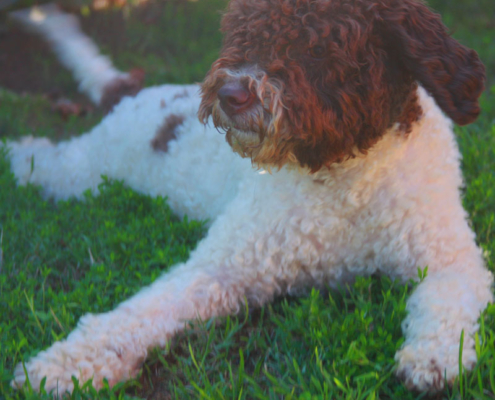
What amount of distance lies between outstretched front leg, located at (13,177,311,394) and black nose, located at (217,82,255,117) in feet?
2.37

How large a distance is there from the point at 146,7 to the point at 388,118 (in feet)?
21.1

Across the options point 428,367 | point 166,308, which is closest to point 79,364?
point 166,308

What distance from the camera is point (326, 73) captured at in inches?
98.4

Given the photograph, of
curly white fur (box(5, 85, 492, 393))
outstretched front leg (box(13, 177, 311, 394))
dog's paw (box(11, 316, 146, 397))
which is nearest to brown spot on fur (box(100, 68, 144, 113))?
curly white fur (box(5, 85, 492, 393))

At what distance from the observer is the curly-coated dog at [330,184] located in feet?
8.05

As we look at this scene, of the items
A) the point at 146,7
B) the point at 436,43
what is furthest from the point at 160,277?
the point at 146,7

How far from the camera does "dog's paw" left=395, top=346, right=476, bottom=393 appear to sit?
7.36 feet

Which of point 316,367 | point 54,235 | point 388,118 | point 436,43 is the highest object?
point 436,43

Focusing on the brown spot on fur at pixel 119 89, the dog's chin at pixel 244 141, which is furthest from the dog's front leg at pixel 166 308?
the brown spot on fur at pixel 119 89

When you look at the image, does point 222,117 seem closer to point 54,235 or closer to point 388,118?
point 388,118

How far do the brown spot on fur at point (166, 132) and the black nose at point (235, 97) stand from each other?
1912 mm

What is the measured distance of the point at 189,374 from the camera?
7.96 ft

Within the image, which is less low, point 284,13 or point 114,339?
point 284,13

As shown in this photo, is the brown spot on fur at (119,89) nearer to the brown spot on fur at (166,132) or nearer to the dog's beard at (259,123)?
the brown spot on fur at (166,132)
